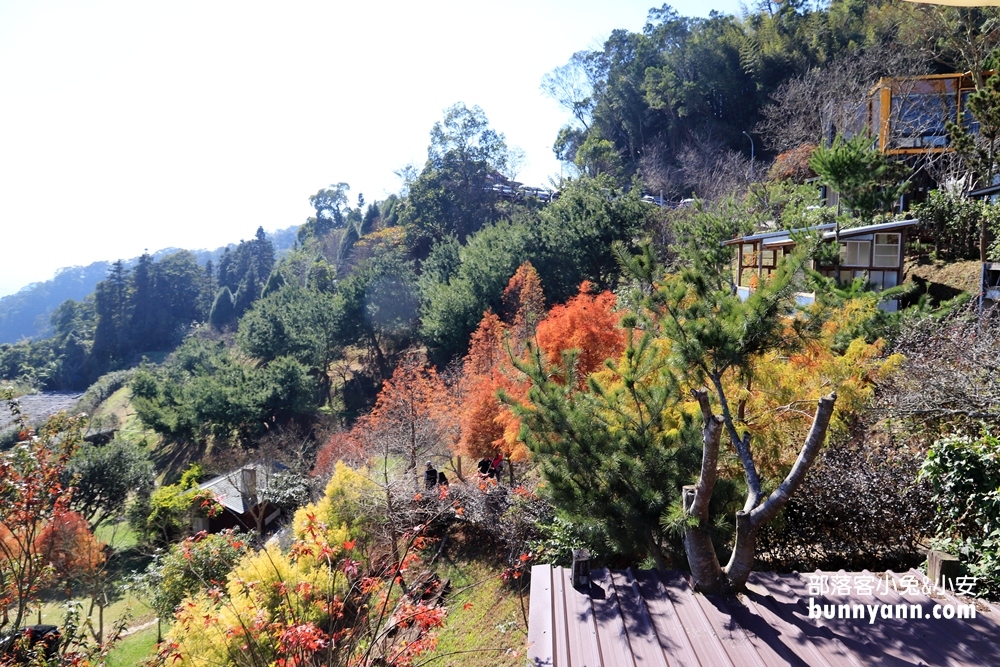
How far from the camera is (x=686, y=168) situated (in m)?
28.9

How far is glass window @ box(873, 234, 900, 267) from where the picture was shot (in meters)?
11.5

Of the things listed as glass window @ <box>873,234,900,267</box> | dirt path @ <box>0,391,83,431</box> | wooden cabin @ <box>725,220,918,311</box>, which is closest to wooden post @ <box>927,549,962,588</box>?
wooden cabin @ <box>725,220,918,311</box>

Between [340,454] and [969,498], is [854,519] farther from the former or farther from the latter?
[340,454]

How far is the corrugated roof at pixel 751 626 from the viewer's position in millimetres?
3984

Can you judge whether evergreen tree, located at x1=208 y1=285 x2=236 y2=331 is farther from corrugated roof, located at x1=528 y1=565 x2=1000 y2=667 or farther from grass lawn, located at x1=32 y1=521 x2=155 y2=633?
corrugated roof, located at x1=528 y1=565 x2=1000 y2=667

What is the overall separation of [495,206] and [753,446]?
29216 mm

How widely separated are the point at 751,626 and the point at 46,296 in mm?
135497

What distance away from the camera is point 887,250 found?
457 inches

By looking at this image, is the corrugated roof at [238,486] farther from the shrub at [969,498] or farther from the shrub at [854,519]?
the shrub at [969,498]

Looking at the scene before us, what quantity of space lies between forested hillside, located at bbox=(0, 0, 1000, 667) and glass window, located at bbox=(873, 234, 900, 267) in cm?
5

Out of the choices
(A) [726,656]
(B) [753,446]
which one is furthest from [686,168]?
(A) [726,656]

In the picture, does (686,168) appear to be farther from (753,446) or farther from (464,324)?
(753,446)

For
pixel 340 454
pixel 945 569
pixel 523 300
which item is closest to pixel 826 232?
pixel 523 300

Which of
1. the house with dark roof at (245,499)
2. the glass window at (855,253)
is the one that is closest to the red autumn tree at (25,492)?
the house with dark roof at (245,499)
